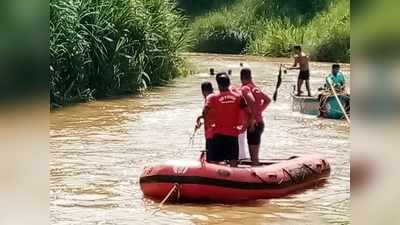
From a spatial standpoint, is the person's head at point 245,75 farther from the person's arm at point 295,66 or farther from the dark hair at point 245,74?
the person's arm at point 295,66

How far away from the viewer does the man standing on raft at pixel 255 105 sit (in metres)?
3.18

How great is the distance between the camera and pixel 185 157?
11.0 feet

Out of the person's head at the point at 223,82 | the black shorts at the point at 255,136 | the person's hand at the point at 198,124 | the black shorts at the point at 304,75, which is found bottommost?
the black shorts at the point at 255,136

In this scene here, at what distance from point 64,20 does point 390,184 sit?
2857mm

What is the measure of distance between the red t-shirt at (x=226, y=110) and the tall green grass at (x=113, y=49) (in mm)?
1253

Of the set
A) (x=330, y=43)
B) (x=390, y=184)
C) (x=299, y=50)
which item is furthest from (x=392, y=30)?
(x=299, y=50)

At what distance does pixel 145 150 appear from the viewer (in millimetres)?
3387

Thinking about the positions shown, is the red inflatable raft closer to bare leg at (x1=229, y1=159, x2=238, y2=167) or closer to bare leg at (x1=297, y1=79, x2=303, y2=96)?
bare leg at (x1=229, y1=159, x2=238, y2=167)

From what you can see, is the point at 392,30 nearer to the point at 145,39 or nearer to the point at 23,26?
the point at 23,26

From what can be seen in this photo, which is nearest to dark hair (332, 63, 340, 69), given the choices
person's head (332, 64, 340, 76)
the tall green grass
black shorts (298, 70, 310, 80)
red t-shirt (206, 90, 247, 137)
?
person's head (332, 64, 340, 76)

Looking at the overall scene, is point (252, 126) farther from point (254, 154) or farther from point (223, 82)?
point (223, 82)

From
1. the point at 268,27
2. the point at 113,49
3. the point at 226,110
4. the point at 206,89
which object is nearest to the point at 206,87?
the point at 206,89

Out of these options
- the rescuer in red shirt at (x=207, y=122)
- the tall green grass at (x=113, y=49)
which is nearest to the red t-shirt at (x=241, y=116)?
the rescuer in red shirt at (x=207, y=122)

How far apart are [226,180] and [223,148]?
0.88 ft
